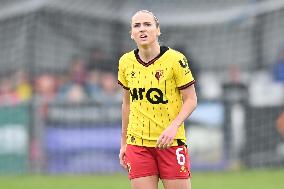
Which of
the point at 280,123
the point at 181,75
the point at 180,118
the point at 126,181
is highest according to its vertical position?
the point at 181,75

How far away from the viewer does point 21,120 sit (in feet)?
56.6

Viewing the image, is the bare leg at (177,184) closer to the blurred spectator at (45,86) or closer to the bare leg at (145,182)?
the bare leg at (145,182)

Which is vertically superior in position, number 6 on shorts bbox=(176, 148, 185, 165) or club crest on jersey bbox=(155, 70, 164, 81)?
club crest on jersey bbox=(155, 70, 164, 81)

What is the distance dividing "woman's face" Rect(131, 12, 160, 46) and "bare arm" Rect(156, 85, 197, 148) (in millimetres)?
509

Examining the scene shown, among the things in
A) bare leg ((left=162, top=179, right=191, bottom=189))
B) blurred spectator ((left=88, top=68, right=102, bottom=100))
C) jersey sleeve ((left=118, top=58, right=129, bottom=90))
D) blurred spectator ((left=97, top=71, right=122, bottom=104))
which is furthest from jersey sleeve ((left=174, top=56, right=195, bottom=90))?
blurred spectator ((left=88, top=68, right=102, bottom=100))

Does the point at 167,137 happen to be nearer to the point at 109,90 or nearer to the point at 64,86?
the point at 109,90

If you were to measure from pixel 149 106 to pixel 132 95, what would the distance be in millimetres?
203

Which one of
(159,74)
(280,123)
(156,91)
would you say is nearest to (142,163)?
(156,91)

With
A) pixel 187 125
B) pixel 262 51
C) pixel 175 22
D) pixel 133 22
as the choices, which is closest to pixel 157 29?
pixel 133 22

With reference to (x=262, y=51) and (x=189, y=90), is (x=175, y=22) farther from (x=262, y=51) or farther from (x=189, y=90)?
(x=189, y=90)

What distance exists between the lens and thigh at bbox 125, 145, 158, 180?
6.97 m

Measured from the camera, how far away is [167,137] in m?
6.68

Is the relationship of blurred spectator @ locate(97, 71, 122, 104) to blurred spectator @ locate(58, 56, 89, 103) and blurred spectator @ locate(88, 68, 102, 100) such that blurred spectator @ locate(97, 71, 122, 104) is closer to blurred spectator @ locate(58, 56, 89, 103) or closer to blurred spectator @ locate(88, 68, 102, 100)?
blurred spectator @ locate(88, 68, 102, 100)

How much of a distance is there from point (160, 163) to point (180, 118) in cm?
45
